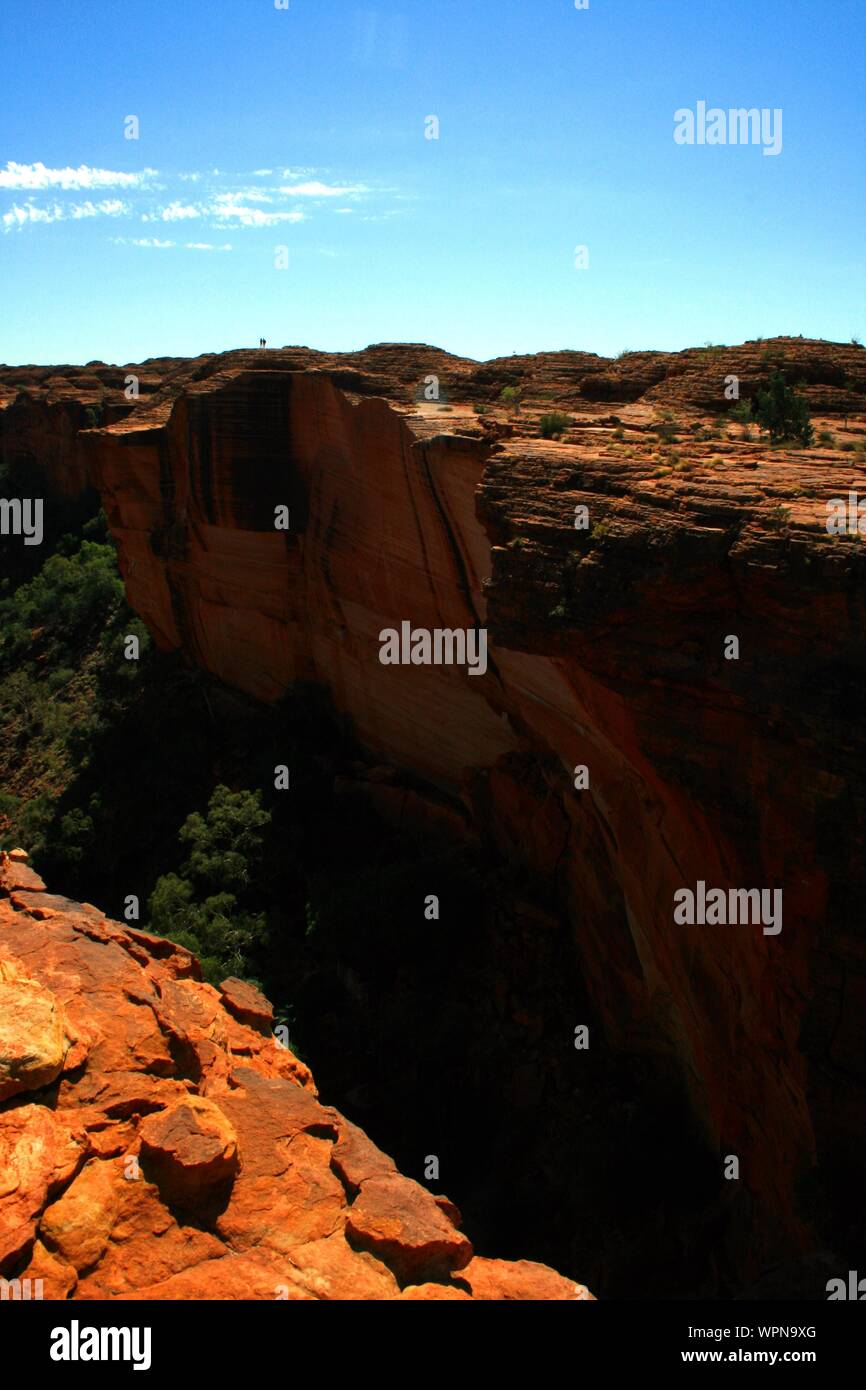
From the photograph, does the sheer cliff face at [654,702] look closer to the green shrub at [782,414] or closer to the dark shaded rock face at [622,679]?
the dark shaded rock face at [622,679]

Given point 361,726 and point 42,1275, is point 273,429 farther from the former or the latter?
point 42,1275

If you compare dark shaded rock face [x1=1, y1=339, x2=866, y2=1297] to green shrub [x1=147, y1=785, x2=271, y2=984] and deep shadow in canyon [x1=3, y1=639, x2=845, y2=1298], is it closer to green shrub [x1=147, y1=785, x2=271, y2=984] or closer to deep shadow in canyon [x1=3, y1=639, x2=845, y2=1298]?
deep shadow in canyon [x1=3, y1=639, x2=845, y2=1298]

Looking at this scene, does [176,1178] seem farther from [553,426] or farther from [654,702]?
[553,426]

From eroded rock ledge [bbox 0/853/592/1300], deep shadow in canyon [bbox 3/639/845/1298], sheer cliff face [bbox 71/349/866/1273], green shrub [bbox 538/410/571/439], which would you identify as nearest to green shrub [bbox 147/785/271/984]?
deep shadow in canyon [bbox 3/639/845/1298]

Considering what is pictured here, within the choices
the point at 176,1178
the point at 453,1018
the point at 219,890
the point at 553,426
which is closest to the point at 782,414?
the point at 553,426

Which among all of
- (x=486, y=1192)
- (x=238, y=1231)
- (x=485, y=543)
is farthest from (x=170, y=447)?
(x=238, y=1231)

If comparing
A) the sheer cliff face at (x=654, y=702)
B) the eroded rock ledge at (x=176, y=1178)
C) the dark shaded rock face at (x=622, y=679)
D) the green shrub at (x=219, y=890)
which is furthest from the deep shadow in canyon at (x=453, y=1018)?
the eroded rock ledge at (x=176, y=1178)
